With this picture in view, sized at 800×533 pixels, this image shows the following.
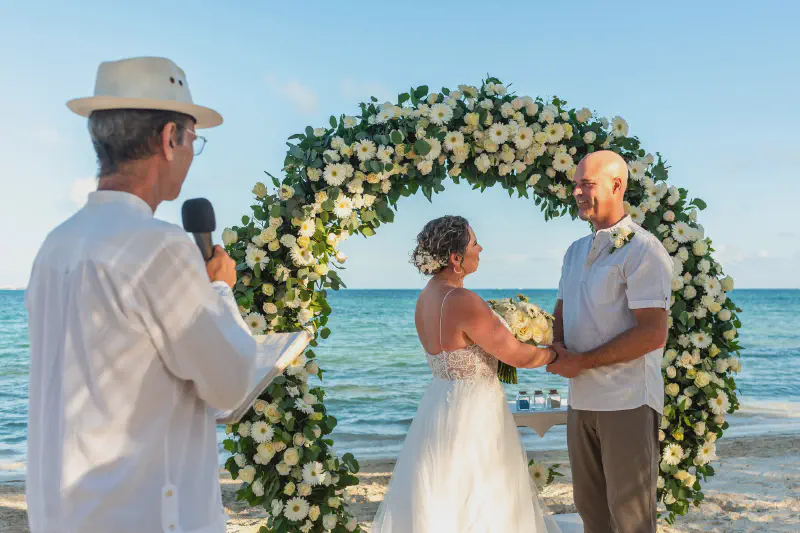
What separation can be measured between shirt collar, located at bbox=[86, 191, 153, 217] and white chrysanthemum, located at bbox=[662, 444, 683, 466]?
4.03 metres

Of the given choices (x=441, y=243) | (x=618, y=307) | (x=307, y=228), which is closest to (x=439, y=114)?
(x=441, y=243)

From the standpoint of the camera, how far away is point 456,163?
4.67 m

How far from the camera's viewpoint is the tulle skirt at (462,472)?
396 cm

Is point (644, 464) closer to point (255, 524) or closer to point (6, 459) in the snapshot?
point (255, 524)

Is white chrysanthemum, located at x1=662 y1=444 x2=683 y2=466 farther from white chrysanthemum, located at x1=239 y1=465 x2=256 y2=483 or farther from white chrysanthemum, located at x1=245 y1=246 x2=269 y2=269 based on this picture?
white chrysanthemum, located at x1=245 y1=246 x2=269 y2=269

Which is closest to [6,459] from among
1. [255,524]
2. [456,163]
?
[255,524]

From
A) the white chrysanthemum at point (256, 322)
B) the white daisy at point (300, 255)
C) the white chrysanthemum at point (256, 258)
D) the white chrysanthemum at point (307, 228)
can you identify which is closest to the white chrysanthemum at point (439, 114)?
the white chrysanthemum at point (307, 228)

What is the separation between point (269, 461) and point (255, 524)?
1846 mm

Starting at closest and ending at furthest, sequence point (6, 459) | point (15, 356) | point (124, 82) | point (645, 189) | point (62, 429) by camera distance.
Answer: point (62, 429) → point (124, 82) → point (645, 189) → point (6, 459) → point (15, 356)

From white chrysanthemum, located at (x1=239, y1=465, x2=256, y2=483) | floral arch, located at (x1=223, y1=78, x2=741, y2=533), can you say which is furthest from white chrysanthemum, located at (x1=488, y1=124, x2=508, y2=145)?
white chrysanthemum, located at (x1=239, y1=465, x2=256, y2=483)

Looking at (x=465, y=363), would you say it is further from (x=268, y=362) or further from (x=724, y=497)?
(x=724, y=497)

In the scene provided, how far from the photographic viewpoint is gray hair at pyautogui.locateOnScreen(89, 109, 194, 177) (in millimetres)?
1664

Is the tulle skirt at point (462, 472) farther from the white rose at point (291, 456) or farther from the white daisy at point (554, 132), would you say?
the white daisy at point (554, 132)

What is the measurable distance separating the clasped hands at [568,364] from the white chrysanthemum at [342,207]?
60.2 inches
